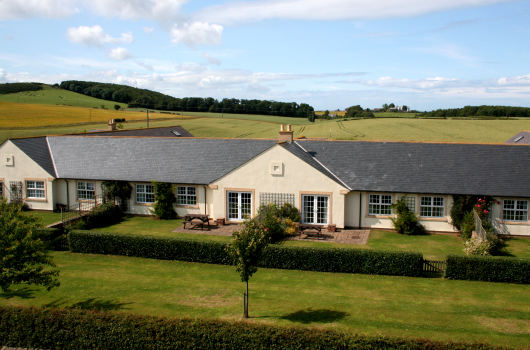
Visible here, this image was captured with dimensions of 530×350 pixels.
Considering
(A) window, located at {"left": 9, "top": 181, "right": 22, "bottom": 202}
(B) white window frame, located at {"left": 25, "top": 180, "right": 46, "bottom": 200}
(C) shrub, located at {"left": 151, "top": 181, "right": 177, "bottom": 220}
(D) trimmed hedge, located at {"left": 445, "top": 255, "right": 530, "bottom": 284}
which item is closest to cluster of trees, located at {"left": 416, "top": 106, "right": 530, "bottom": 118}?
(D) trimmed hedge, located at {"left": 445, "top": 255, "right": 530, "bottom": 284}

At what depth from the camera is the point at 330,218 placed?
28.0 metres

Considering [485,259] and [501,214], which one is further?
[501,214]

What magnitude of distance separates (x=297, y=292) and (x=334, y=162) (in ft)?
46.0

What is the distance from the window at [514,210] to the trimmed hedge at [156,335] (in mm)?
17411

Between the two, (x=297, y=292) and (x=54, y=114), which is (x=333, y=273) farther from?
(x=54, y=114)

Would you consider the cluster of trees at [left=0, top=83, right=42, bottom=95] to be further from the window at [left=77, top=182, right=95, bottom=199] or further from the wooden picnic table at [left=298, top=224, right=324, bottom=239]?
the wooden picnic table at [left=298, top=224, right=324, bottom=239]

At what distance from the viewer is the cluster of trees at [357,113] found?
3842 inches

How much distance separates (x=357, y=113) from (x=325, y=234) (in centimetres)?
7882

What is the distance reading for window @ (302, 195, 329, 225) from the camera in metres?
28.2

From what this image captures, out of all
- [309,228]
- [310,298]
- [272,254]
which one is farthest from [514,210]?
[310,298]

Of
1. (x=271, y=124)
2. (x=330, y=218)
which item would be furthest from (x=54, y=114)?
(x=330, y=218)

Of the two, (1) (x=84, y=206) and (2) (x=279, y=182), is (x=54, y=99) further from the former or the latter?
(2) (x=279, y=182)

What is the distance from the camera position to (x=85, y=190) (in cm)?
3288

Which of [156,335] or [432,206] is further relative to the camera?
[432,206]
